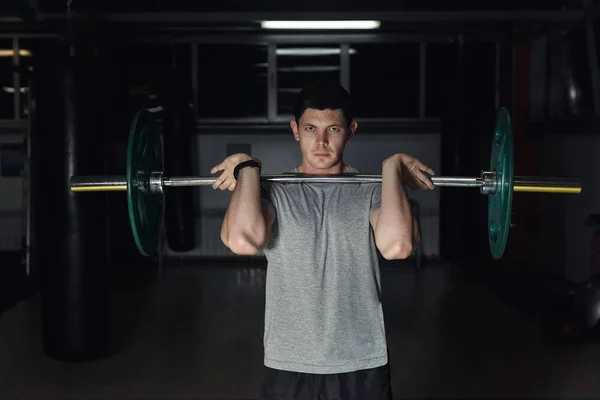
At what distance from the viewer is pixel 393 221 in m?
1.34

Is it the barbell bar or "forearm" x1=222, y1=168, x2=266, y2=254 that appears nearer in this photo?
"forearm" x1=222, y1=168, x2=266, y2=254

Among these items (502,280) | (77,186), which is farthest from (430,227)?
(77,186)

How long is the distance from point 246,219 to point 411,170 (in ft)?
1.21

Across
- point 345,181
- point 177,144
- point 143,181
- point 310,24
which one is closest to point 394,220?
point 345,181

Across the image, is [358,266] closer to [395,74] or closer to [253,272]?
[253,272]

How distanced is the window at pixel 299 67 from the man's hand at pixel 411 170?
4749 mm

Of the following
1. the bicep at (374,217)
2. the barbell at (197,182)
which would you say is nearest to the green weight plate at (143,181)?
the barbell at (197,182)

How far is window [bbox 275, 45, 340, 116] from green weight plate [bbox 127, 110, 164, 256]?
438 cm

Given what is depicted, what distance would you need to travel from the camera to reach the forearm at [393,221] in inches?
52.9

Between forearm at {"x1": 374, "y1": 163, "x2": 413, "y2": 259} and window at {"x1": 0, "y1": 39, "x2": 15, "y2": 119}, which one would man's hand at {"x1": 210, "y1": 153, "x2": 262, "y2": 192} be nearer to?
forearm at {"x1": 374, "y1": 163, "x2": 413, "y2": 259}

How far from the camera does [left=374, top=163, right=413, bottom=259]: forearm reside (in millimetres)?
1344

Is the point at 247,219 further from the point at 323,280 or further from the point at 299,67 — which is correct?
the point at 299,67

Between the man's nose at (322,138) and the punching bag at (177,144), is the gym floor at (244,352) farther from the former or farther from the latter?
the man's nose at (322,138)

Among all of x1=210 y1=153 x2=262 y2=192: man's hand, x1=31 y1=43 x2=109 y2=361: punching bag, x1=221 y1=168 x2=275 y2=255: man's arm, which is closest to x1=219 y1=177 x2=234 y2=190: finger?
x1=210 y1=153 x2=262 y2=192: man's hand
